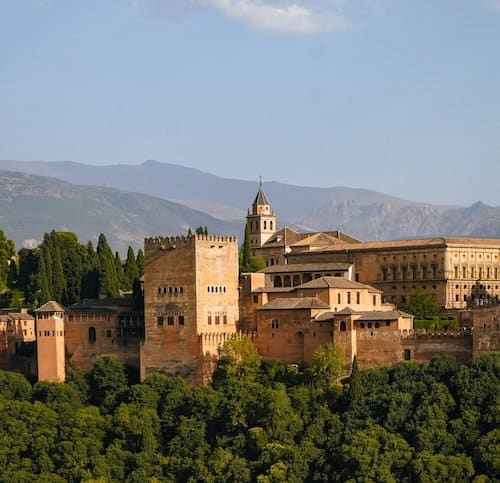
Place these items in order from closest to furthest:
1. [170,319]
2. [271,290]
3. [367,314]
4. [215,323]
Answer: [367,314]
[215,323]
[170,319]
[271,290]

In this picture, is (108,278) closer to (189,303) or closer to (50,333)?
(50,333)

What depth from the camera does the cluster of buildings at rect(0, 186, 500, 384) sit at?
58.8 metres

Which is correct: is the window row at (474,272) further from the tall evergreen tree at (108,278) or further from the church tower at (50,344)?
the church tower at (50,344)

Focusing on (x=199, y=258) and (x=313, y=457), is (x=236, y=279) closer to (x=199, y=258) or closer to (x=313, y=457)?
(x=199, y=258)

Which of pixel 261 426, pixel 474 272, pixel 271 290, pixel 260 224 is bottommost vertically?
pixel 261 426

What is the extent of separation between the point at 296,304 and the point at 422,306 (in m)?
8.55

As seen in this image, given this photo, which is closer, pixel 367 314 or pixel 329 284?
pixel 367 314

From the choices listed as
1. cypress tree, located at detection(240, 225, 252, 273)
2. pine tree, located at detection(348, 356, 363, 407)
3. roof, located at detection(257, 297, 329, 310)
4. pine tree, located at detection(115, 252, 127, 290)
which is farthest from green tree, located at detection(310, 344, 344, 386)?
pine tree, located at detection(115, 252, 127, 290)

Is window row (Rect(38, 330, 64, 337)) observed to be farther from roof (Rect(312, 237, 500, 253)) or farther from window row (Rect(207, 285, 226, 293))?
roof (Rect(312, 237, 500, 253))

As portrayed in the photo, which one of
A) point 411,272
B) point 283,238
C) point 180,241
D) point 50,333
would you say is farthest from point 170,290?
point 283,238

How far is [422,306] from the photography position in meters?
66.9

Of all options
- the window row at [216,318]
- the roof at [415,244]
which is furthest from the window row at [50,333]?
the roof at [415,244]

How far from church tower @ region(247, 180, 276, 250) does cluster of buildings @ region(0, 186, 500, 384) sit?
19865 mm

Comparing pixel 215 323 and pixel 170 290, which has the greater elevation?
pixel 170 290
